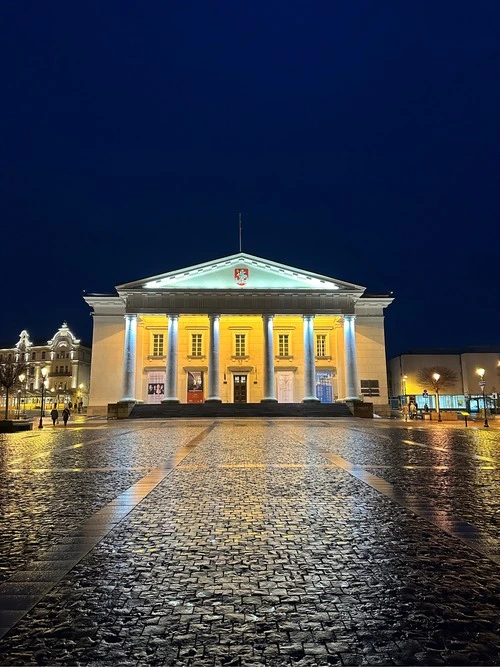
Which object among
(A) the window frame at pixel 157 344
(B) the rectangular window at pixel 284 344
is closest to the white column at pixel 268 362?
(B) the rectangular window at pixel 284 344

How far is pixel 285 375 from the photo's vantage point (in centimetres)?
5038

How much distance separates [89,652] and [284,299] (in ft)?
144

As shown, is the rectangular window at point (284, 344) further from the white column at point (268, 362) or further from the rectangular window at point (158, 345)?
the rectangular window at point (158, 345)

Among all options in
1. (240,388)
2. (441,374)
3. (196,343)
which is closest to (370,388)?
(240,388)

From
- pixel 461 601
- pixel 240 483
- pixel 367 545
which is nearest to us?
pixel 461 601

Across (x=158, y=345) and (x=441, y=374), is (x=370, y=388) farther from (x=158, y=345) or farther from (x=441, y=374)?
(x=441, y=374)

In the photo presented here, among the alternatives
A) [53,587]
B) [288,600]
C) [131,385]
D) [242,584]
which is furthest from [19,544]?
[131,385]

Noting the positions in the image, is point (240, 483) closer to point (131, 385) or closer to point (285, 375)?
point (131, 385)

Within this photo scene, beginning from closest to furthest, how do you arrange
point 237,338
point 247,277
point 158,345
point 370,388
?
point 247,277 < point 370,388 < point 158,345 < point 237,338

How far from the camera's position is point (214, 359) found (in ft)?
149

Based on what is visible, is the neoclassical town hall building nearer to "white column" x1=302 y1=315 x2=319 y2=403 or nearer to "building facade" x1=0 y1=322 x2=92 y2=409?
"white column" x1=302 y1=315 x2=319 y2=403

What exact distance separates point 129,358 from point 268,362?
40.7ft

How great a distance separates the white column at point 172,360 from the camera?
1766 inches

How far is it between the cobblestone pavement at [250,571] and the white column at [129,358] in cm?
3558
